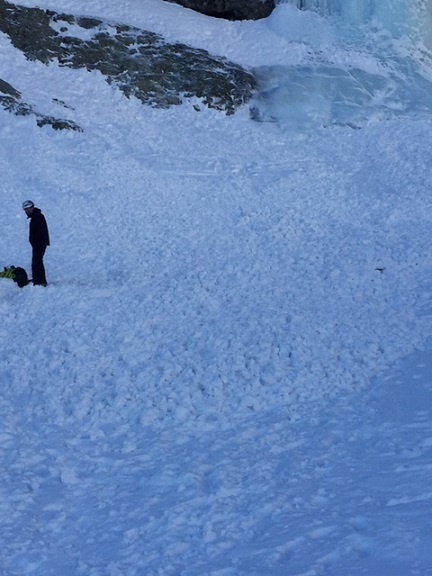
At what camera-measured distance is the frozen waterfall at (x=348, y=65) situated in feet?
62.3

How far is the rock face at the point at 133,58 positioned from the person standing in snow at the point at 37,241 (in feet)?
29.7

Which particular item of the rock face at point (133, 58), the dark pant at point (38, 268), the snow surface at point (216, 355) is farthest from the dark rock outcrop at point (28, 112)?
the dark pant at point (38, 268)

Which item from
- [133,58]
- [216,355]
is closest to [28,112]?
[133,58]

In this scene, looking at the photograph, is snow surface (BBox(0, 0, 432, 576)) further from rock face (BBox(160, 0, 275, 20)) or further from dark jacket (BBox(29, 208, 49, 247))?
rock face (BBox(160, 0, 275, 20))

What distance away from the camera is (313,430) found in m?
6.68

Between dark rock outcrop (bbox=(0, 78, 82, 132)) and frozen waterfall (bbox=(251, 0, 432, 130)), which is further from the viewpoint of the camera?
frozen waterfall (bbox=(251, 0, 432, 130))

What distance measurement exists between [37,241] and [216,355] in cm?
355

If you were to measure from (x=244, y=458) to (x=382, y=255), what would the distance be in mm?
5937

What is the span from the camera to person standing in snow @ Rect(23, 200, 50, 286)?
10336 millimetres

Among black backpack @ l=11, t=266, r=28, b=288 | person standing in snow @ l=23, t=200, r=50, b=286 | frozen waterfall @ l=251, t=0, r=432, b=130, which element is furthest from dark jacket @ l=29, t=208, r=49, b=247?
frozen waterfall @ l=251, t=0, r=432, b=130

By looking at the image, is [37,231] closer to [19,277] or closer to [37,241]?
[37,241]

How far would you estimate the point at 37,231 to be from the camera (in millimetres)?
10508

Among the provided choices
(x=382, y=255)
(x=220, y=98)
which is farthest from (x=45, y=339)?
(x=220, y=98)

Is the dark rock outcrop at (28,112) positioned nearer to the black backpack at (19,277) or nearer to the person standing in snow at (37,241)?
the person standing in snow at (37,241)
